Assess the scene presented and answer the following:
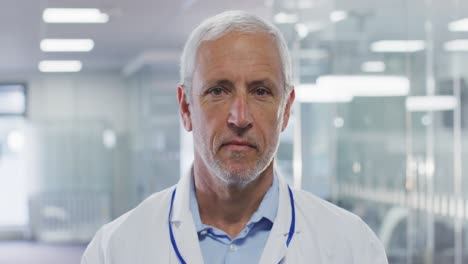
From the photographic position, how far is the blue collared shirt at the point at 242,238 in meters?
1.29

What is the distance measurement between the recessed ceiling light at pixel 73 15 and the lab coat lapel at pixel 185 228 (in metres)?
4.65

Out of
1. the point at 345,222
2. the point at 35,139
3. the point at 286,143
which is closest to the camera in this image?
the point at 345,222

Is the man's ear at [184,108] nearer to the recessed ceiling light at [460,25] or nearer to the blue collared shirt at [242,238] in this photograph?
the blue collared shirt at [242,238]

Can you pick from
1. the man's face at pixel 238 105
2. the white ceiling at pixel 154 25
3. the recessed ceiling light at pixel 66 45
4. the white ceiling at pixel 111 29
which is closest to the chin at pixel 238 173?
the man's face at pixel 238 105

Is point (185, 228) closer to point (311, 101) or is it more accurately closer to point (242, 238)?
point (242, 238)

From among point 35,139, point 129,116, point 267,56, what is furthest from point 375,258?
point 35,139

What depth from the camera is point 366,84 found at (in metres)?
4.09

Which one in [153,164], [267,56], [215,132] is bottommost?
[153,164]

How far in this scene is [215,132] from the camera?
4.09 feet

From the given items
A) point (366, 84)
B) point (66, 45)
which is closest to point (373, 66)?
point (366, 84)

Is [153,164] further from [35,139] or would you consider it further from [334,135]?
[334,135]

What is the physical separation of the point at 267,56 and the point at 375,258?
378 millimetres

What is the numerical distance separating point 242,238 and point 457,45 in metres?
2.81

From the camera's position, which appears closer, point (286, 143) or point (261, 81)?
point (261, 81)
